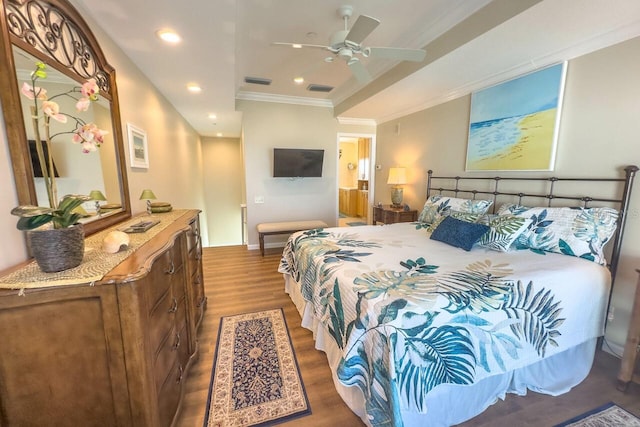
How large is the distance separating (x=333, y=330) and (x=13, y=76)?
6.62 ft

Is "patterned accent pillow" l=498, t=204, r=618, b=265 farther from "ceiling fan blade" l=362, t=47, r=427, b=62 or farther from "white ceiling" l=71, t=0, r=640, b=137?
"ceiling fan blade" l=362, t=47, r=427, b=62

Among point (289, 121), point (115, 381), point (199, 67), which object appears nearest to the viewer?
point (115, 381)

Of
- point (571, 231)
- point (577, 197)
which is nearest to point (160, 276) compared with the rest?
point (571, 231)

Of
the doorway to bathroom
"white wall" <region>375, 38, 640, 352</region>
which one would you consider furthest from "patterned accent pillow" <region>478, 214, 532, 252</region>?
the doorway to bathroom

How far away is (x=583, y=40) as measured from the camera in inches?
82.0

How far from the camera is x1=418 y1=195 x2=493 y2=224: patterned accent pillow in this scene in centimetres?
282

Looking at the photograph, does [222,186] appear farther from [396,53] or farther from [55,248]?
[55,248]

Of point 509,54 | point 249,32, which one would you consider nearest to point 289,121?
point 249,32

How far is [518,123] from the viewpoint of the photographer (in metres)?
2.63

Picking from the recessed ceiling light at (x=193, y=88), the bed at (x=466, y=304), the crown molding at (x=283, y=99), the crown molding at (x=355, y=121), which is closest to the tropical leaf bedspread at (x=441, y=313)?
the bed at (x=466, y=304)

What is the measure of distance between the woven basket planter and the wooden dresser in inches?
4.9

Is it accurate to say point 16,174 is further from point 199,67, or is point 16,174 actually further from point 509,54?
point 509,54

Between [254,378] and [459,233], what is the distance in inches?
81.6

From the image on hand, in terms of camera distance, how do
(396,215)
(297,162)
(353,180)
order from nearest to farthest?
(396,215), (297,162), (353,180)
